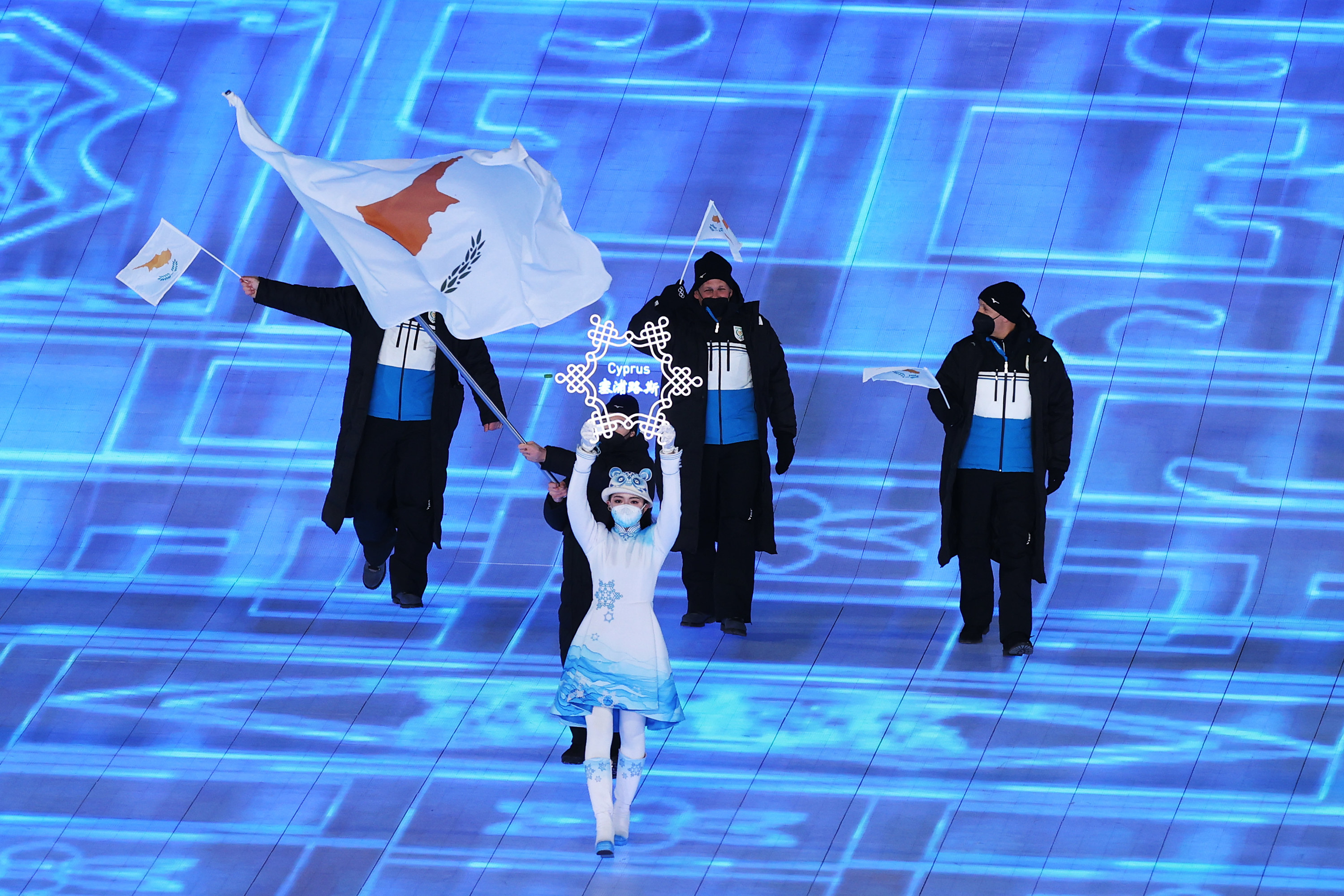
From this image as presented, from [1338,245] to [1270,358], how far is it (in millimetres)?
570

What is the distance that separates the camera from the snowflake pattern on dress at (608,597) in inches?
174

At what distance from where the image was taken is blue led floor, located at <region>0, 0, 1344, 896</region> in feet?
17.2

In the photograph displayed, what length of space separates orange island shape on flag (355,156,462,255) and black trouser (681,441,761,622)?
4.29ft

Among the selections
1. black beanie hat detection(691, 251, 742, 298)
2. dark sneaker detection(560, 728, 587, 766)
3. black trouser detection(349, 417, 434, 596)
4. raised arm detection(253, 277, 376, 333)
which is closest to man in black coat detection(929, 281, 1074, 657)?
black beanie hat detection(691, 251, 742, 298)

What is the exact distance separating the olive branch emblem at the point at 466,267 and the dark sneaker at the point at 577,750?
133cm

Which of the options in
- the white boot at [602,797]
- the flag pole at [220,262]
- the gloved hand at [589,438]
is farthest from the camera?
the flag pole at [220,262]

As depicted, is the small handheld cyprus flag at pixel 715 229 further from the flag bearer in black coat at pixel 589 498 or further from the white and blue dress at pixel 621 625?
the white and blue dress at pixel 621 625

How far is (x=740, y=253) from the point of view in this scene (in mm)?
6742

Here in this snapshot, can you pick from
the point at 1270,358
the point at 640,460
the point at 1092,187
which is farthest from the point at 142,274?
the point at 1270,358

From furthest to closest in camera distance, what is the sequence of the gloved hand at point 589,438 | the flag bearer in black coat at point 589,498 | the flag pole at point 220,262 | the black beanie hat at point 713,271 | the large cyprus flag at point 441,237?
the black beanie hat at point 713,271 → the flag pole at point 220,262 → the large cyprus flag at point 441,237 → the flag bearer in black coat at point 589,498 → the gloved hand at point 589,438

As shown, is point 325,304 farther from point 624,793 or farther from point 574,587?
point 624,793

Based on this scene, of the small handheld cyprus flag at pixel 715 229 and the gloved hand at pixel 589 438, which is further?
the small handheld cyprus flag at pixel 715 229

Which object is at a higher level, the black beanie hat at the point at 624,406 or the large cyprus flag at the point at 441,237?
the large cyprus flag at the point at 441,237

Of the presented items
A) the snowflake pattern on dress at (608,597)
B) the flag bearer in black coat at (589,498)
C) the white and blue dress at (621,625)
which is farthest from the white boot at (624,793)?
the snowflake pattern on dress at (608,597)
